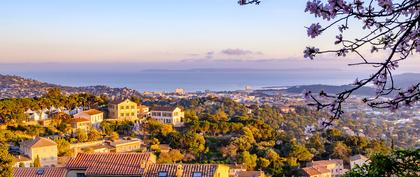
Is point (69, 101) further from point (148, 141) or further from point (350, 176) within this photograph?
point (350, 176)

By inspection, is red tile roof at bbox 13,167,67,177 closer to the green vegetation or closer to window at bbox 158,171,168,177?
window at bbox 158,171,168,177

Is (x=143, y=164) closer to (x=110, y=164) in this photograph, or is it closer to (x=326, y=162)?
(x=110, y=164)

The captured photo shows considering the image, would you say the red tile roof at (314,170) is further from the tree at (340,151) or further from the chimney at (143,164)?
the chimney at (143,164)

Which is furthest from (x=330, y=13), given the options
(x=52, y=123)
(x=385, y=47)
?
(x=52, y=123)

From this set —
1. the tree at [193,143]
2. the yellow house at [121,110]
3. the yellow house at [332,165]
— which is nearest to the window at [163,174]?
the tree at [193,143]

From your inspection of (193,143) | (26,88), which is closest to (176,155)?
(193,143)

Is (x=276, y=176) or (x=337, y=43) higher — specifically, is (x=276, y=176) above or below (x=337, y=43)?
below
